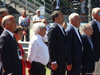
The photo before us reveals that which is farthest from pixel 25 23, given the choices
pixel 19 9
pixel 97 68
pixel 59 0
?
pixel 97 68

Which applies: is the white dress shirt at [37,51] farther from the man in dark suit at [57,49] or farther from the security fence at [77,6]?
the security fence at [77,6]

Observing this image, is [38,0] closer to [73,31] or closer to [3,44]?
[73,31]

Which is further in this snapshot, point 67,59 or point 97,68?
point 97,68

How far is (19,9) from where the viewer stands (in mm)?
14906

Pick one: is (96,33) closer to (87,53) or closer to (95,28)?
(95,28)

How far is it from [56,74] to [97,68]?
132cm

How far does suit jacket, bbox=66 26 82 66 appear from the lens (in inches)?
179

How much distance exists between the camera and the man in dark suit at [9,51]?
3414 millimetres

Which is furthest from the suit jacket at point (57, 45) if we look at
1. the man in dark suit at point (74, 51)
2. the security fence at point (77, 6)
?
the security fence at point (77, 6)

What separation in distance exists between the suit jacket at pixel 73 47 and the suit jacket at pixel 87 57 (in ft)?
0.71

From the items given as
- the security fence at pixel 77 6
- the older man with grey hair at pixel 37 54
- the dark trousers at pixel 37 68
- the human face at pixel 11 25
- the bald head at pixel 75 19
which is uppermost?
the security fence at pixel 77 6

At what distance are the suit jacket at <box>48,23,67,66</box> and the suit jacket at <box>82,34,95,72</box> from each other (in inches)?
23.2

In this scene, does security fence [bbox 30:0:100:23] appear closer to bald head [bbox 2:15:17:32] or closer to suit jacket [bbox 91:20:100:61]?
suit jacket [bbox 91:20:100:61]

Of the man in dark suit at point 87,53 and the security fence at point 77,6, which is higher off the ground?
the security fence at point 77,6
